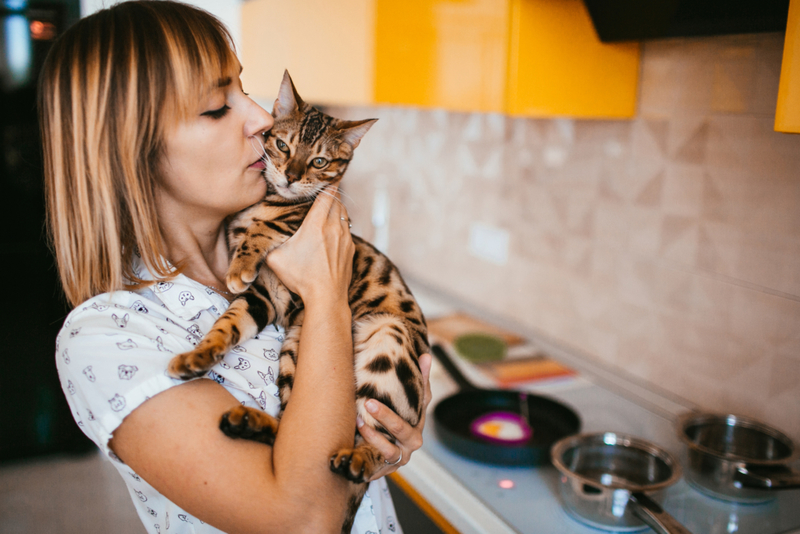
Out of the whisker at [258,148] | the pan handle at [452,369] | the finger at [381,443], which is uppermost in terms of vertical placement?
the whisker at [258,148]

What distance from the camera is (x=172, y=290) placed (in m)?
1.03

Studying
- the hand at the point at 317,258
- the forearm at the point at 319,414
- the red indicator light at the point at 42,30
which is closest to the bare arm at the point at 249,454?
the forearm at the point at 319,414

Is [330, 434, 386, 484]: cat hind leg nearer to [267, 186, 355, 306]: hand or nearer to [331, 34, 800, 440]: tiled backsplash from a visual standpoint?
[267, 186, 355, 306]: hand

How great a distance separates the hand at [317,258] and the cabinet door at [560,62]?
573 millimetres

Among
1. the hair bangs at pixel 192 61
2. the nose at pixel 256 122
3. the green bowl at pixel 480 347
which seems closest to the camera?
the hair bangs at pixel 192 61

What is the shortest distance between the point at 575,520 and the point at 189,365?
93cm

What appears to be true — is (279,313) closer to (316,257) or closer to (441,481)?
(316,257)

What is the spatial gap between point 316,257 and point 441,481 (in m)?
0.71

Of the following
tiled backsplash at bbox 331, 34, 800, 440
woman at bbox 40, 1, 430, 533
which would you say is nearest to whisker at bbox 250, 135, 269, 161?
woman at bbox 40, 1, 430, 533

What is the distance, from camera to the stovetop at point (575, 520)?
4.17ft

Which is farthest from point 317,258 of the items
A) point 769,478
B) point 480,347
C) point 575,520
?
point 480,347

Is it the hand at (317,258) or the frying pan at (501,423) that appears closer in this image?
the hand at (317,258)

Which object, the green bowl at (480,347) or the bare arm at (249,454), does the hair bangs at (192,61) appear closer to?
the bare arm at (249,454)

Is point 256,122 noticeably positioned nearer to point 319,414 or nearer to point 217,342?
point 217,342
